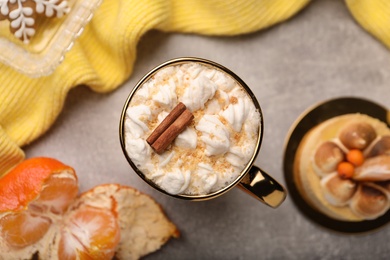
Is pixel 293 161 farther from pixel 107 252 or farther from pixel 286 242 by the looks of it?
pixel 107 252

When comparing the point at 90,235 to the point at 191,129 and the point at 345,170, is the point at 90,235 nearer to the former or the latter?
the point at 191,129

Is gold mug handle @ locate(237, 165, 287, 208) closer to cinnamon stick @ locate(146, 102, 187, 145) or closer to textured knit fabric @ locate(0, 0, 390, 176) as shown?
cinnamon stick @ locate(146, 102, 187, 145)

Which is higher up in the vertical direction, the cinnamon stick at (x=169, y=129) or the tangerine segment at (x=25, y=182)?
the cinnamon stick at (x=169, y=129)

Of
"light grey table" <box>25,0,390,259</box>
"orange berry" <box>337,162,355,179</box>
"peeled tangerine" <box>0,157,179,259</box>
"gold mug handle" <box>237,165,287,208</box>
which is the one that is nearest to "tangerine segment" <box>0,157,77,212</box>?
"peeled tangerine" <box>0,157,179,259</box>

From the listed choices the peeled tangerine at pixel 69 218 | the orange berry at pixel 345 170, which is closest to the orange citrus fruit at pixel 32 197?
the peeled tangerine at pixel 69 218

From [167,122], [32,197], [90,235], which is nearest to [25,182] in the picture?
[32,197]

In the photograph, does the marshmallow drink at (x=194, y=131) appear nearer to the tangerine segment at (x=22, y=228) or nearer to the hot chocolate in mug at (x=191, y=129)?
the hot chocolate in mug at (x=191, y=129)

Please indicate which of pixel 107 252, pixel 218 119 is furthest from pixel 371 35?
pixel 107 252
